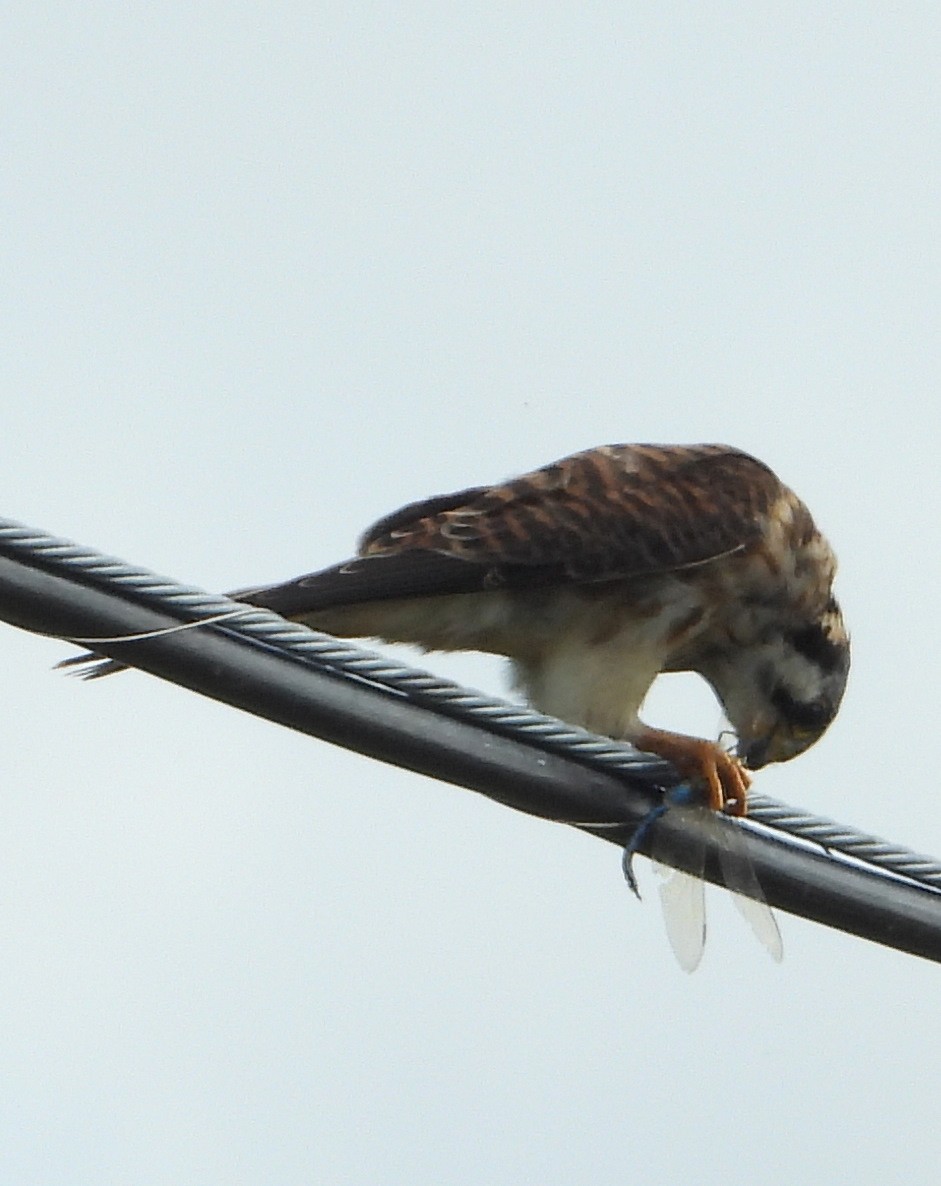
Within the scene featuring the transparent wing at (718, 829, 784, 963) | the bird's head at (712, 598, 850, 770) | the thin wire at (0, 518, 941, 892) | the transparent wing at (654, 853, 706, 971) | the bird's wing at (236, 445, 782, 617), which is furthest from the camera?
the bird's head at (712, 598, 850, 770)

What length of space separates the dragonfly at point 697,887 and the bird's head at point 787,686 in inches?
63.2

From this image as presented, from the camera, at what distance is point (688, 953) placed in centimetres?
362

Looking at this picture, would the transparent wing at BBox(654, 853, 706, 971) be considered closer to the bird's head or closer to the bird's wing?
the bird's wing

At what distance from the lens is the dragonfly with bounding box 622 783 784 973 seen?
3.33 metres

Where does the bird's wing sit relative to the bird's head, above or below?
above

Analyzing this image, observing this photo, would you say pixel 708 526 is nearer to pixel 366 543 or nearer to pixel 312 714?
pixel 366 543

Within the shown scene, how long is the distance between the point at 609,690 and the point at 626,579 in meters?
0.25

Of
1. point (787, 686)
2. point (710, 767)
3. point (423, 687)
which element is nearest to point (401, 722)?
point (423, 687)

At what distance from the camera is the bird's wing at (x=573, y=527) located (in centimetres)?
441

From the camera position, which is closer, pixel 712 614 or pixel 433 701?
pixel 433 701

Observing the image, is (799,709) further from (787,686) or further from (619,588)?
(619,588)

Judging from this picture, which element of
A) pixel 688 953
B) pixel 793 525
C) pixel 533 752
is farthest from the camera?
pixel 793 525

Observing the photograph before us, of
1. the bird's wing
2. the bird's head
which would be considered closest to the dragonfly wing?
the bird's wing

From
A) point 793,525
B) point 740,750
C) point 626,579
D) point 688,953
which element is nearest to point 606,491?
point 626,579
